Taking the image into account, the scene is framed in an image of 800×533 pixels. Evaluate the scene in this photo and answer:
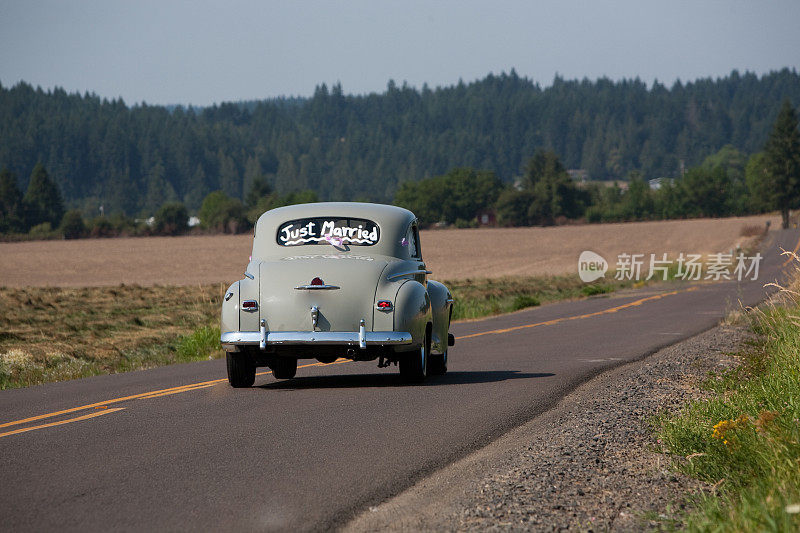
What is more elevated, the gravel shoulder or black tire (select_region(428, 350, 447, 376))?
the gravel shoulder

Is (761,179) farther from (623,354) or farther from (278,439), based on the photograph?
(278,439)

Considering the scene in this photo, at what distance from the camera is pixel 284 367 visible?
13.9m

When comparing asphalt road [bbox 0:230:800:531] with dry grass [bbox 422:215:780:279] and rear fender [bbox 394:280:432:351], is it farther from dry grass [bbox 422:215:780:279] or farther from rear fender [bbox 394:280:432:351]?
dry grass [bbox 422:215:780:279]

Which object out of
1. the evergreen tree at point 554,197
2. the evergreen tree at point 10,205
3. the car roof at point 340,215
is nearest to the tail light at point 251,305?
the car roof at point 340,215

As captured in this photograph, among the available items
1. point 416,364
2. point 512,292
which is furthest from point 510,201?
point 416,364

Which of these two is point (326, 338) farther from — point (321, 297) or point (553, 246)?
point (553, 246)

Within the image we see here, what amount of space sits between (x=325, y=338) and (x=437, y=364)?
2704 mm

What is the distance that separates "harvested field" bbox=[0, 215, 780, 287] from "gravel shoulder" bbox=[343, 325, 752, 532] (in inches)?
1867

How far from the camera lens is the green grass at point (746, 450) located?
5332 millimetres

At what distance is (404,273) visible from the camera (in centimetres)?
1263

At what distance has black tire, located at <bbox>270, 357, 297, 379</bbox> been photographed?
13609 mm

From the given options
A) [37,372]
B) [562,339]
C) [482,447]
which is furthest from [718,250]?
[482,447]

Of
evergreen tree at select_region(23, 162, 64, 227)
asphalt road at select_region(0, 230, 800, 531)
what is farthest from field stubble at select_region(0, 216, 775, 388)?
evergreen tree at select_region(23, 162, 64, 227)

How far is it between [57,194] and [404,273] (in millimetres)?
178912
